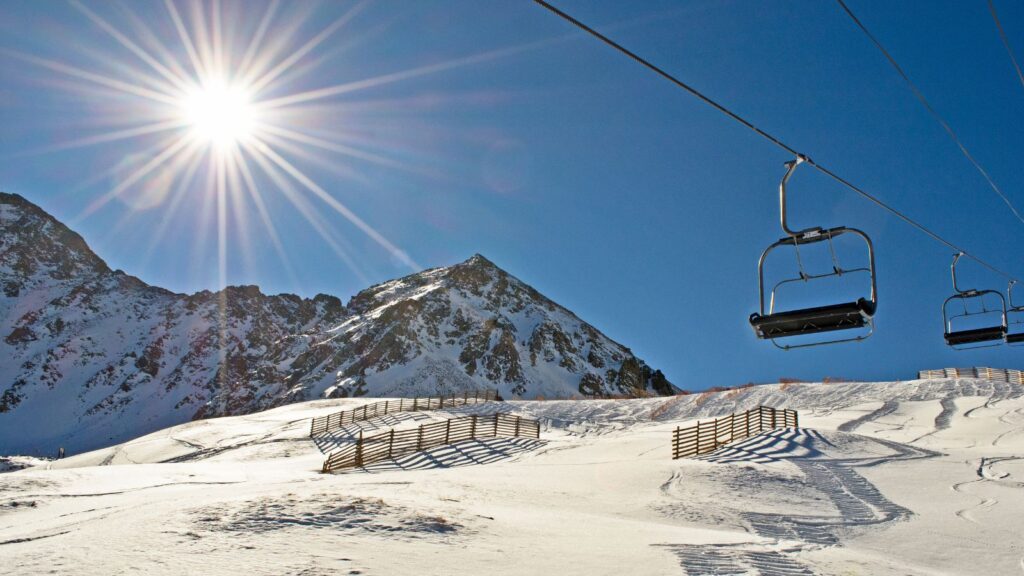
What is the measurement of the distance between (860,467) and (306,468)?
66.7ft

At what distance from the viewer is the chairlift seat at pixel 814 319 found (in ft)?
27.6

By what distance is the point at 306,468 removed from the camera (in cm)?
2481

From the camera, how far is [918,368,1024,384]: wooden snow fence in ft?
144

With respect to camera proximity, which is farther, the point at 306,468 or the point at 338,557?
the point at 306,468

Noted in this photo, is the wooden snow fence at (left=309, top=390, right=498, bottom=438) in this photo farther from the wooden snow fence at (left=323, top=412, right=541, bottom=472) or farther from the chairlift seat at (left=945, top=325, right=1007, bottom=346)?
the chairlift seat at (left=945, top=325, right=1007, bottom=346)

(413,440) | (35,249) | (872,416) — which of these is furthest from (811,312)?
(35,249)

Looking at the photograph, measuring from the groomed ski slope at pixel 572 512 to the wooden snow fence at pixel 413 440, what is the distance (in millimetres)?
1165

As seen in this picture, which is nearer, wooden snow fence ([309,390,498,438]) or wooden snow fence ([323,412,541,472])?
wooden snow fence ([323,412,541,472])

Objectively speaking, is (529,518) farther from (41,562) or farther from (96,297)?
(96,297)

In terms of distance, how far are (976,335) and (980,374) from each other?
135 ft

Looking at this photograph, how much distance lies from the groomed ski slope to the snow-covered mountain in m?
79.6

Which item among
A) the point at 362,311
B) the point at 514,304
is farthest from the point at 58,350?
Result: the point at 514,304

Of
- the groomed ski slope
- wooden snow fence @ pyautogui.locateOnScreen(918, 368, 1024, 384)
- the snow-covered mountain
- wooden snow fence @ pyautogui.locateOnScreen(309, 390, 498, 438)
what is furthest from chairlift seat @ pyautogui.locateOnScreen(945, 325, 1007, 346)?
the snow-covered mountain

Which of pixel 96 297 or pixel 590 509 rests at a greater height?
pixel 96 297
